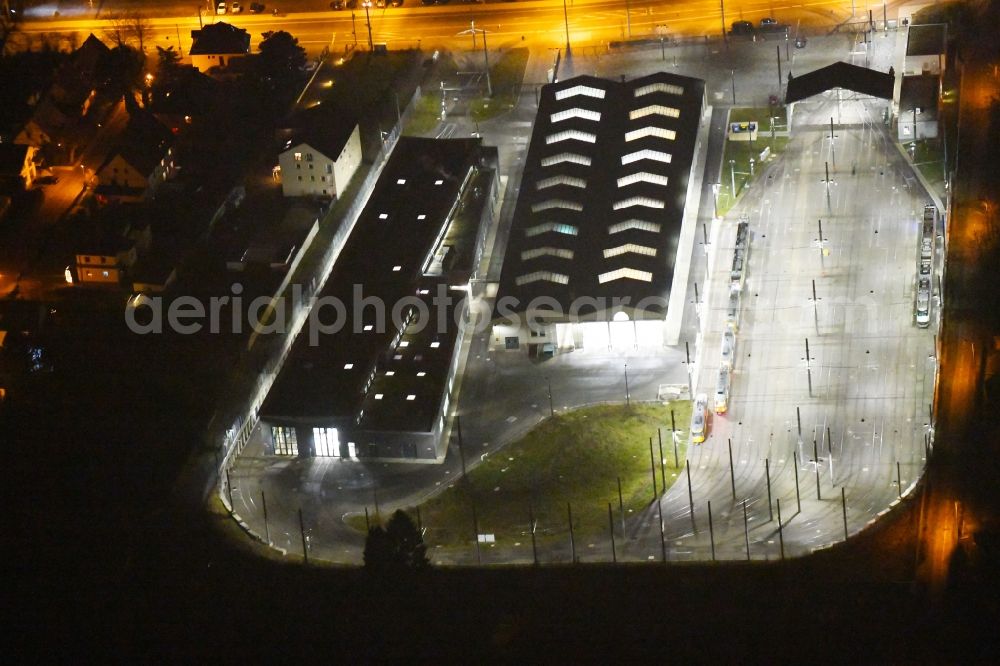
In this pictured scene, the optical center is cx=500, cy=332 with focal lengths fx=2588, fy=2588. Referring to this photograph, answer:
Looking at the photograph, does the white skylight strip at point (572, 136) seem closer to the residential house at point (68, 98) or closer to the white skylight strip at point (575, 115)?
the white skylight strip at point (575, 115)

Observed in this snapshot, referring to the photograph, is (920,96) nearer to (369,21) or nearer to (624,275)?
(624,275)

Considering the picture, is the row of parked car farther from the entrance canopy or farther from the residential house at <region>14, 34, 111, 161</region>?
the residential house at <region>14, 34, 111, 161</region>

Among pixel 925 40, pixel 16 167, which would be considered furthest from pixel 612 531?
pixel 16 167

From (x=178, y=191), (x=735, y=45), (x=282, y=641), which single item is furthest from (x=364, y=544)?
(x=735, y=45)

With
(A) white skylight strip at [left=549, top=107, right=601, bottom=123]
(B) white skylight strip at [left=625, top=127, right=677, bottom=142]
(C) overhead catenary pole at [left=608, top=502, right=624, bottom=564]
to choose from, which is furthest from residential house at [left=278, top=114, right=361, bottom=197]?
(C) overhead catenary pole at [left=608, top=502, right=624, bottom=564]

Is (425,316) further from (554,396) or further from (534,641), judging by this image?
(534,641)

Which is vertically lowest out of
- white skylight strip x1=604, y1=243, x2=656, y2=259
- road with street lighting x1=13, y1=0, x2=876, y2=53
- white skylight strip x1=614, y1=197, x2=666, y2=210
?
white skylight strip x1=604, y1=243, x2=656, y2=259
